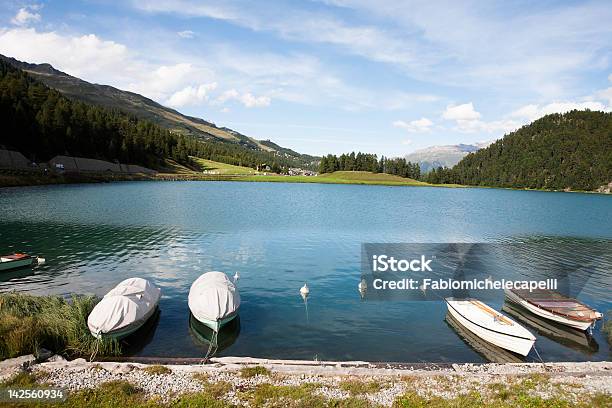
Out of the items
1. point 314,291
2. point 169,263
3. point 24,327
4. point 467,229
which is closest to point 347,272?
point 314,291

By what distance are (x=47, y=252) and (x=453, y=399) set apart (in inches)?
1658

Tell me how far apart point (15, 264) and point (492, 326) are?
39401 mm

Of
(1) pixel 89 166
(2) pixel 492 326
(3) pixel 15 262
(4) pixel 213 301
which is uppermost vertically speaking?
(1) pixel 89 166

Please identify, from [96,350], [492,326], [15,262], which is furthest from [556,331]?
[15,262]

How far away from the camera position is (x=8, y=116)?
439 feet

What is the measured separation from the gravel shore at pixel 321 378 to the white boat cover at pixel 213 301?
4623 mm

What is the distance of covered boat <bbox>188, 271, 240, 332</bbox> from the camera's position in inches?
889

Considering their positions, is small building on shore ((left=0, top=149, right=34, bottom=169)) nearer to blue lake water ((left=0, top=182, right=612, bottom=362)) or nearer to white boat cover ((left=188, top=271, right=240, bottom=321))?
blue lake water ((left=0, top=182, right=612, bottom=362))

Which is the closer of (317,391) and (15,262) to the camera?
(317,391)

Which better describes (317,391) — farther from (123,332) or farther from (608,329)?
(608,329)

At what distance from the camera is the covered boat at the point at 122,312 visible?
2012cm

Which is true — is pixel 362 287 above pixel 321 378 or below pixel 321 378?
below

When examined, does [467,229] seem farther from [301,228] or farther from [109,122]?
[109,122]

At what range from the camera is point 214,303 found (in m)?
22.9
